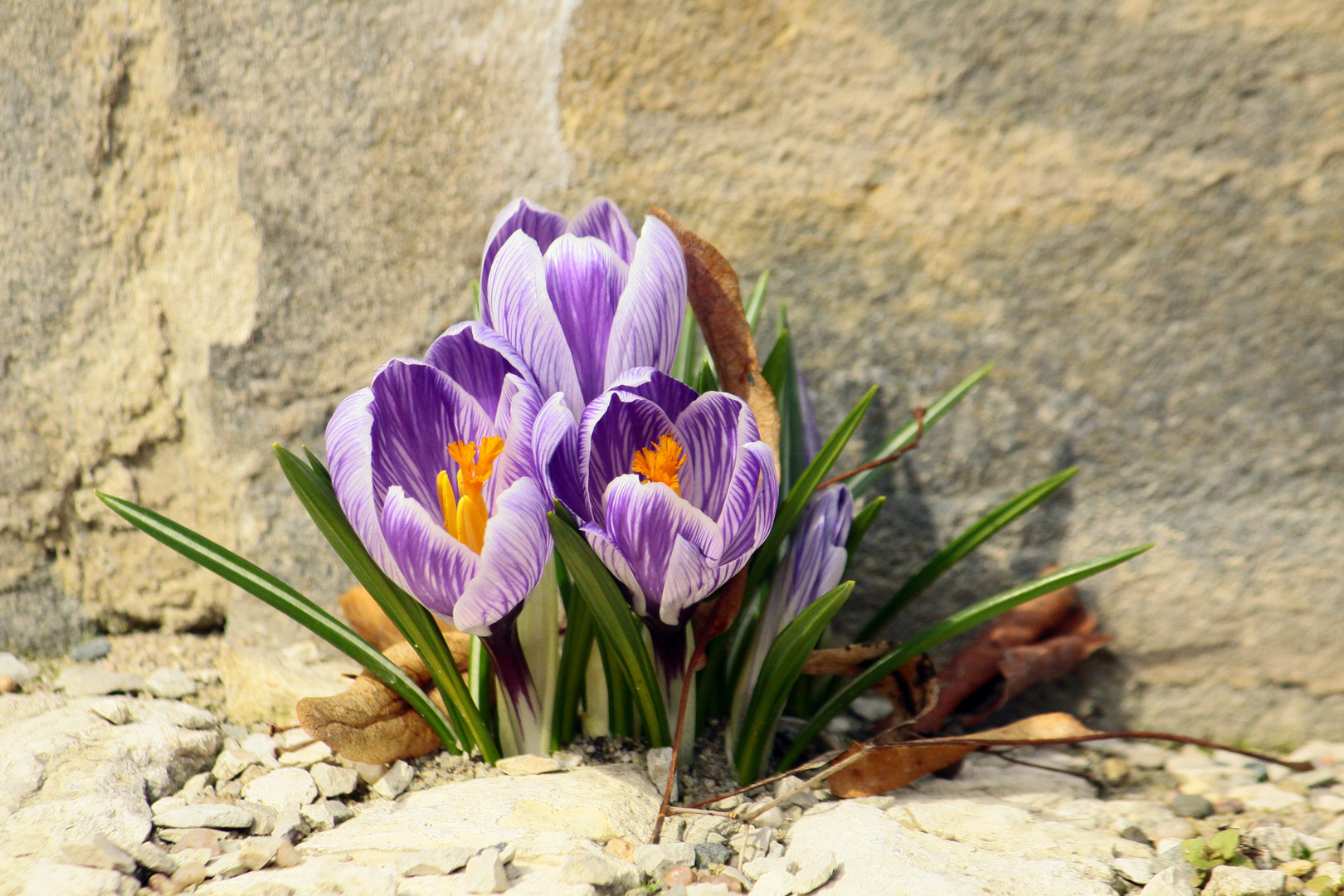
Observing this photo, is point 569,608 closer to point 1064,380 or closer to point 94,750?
point 94,750

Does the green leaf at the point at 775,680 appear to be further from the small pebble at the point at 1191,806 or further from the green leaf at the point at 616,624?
the small pebble at the point at 1191,806

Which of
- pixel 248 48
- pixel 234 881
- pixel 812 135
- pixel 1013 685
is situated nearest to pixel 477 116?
pixel 248 48

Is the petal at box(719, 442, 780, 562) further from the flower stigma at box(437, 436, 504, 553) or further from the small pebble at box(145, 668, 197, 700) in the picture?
the small pebble at box(145, 668, 197, 700)

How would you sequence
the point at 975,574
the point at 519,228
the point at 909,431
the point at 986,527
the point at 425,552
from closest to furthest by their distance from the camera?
the point at 425,552 → the point at 519,228 → the point at 986,527 → the point at 909,431 → the point at 975,574

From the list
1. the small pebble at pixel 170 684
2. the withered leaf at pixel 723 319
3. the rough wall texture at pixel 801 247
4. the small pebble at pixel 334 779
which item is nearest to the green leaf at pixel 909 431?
the rough wall texture at pixel 801 247

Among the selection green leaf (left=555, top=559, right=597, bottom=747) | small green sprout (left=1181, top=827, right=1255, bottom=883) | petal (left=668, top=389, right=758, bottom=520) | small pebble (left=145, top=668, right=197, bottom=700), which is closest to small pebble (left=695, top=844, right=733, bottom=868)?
green leaf (left=555, top=559, right=597, bottom=747)

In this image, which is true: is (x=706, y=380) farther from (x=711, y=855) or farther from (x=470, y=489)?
(x=711, y=855)

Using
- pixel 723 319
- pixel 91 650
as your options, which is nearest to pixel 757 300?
pixel 723 319
